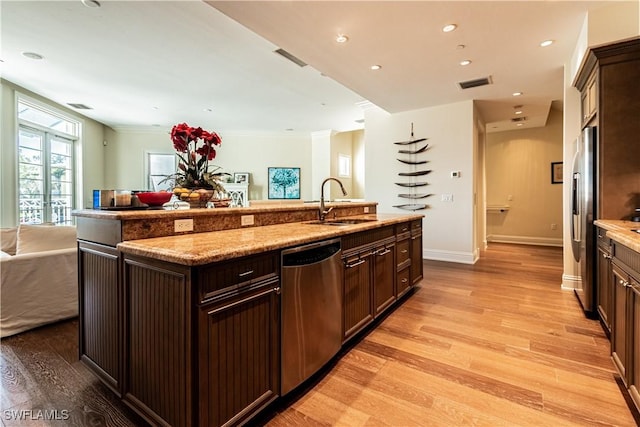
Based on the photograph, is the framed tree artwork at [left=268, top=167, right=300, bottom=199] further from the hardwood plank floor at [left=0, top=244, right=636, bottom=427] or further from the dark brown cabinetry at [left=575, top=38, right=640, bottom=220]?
the dark brown cabinetry at [left=575, top=38, right=640, bottom=220]

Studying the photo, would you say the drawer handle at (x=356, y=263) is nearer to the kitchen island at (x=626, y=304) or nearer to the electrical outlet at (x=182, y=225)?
the electrical outlet at (x=182, y=225)

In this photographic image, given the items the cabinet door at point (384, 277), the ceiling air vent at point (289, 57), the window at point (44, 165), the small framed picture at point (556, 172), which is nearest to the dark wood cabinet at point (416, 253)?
A: the cabinet door at point (384, 277)

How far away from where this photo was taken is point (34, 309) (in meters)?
2.50

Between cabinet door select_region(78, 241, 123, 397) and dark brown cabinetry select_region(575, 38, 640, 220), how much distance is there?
353 cm

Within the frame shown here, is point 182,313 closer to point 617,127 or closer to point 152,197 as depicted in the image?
point 152,197

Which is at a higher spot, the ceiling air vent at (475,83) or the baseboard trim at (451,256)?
the ceiling air vent at (475,83)

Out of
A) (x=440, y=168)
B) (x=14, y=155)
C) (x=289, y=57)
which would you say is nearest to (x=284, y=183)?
(x=440, y=168)

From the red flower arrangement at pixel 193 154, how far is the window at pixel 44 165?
5.12 metres

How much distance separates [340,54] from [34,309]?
3.74 meters

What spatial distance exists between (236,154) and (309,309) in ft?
25.2

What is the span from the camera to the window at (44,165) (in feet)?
17.6

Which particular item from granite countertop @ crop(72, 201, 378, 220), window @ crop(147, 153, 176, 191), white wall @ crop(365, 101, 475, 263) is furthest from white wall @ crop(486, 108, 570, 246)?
window @ crop(147, 153, 176, 191)

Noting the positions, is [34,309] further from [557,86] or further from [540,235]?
[540,235]

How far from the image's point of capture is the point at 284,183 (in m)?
8.77
